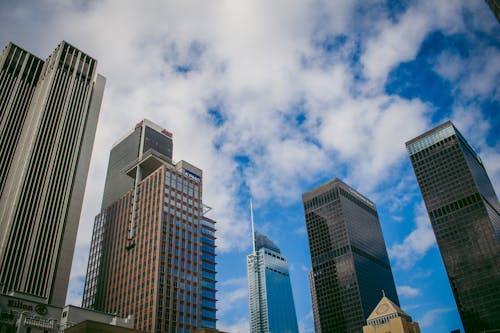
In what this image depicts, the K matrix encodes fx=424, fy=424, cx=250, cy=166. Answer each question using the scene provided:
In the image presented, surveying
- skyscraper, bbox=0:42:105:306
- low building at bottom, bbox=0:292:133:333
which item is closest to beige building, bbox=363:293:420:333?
low building at bottom, bbox=0:292:133:333

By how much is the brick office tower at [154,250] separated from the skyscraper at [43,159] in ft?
73.2

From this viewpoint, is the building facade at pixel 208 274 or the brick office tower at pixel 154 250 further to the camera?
the building facade at pixel 208 274

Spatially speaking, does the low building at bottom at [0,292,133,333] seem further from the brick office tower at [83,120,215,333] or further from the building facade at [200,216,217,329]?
the building facade at [200,216,217,329]

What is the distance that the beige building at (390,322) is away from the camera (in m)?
135

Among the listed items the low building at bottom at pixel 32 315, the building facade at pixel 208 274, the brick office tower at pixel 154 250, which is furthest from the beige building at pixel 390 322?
the low building at bottom at pixel 32 315

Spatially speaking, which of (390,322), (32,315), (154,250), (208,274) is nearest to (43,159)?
(154,250)

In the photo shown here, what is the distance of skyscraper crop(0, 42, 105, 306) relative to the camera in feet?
368

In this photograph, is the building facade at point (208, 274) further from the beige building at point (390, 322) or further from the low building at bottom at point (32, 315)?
the beige building at point (390, 322)

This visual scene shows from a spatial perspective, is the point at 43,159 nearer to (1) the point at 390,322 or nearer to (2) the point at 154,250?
(2) the point at 154,250

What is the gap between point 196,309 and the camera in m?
130

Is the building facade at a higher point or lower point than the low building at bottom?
higher

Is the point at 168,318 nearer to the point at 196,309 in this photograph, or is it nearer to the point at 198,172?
the point at 196,309

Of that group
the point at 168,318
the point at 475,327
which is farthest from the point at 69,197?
the point at 475,327

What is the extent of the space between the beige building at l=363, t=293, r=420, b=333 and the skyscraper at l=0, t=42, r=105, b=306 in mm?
98077
